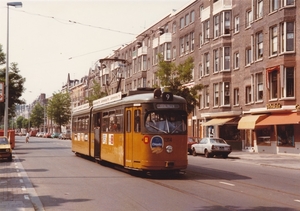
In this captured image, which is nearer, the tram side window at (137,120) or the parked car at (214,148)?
the tram side window at (137,120)

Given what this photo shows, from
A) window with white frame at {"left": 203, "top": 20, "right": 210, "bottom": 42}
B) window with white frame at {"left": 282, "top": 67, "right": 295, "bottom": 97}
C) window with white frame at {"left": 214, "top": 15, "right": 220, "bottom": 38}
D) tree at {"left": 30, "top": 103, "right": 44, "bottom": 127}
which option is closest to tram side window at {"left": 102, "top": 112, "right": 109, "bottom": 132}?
window with white frame at {"left": 282, "top": 67, "right": 295, "bottom": 97}

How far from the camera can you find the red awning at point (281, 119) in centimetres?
3189

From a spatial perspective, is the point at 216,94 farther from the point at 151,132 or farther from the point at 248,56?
the point at 151,132

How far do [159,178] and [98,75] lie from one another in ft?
271

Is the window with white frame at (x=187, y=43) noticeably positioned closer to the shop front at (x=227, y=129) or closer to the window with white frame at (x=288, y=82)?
the shop front at (x=227, y=129)

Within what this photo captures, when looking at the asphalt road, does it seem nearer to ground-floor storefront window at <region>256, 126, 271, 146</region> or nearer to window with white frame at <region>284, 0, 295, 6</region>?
ground-floor storefront window at <region>256, 126, 271, 146</region>

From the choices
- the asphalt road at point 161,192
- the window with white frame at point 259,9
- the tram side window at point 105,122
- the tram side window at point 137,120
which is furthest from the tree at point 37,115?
the tram side window at point 137,120

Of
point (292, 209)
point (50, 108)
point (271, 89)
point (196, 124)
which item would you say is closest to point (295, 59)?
point (271, 89)

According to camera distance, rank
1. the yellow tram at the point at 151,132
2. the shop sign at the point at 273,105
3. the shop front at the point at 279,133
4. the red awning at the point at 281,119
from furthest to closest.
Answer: the shop sign at the point at 273,105 < the shop front at the point at 279,133 < the red awning at the point at 281,119 < the yellow tram at the point at 151,132

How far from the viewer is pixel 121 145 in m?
17.8

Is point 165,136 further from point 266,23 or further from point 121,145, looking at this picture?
point 266,23

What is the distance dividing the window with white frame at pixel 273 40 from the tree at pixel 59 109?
7860 centimetres

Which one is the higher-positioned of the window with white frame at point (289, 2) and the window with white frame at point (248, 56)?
the window with white frame at point (289, 2)

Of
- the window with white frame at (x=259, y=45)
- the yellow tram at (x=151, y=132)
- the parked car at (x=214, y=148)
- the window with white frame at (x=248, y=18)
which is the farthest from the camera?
the window with white frame at (x=248, y=18)
